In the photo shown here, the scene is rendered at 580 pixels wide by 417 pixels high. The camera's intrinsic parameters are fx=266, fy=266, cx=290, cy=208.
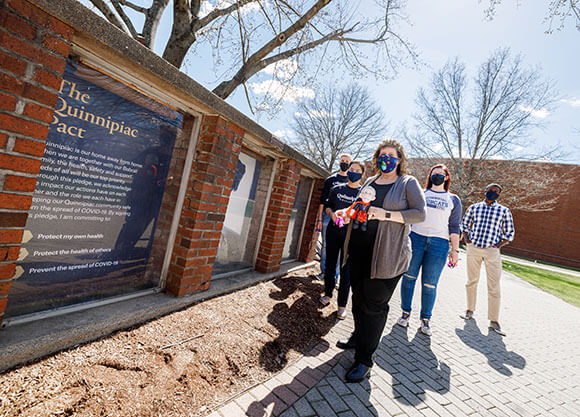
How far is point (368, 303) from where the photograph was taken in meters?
2.29

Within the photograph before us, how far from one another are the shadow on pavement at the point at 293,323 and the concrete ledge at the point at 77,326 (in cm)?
94

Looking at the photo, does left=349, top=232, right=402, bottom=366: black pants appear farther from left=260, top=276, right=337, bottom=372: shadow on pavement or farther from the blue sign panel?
the blue sign panel

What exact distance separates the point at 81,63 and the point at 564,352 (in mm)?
6857

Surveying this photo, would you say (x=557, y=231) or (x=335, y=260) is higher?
(x=557, y=231)

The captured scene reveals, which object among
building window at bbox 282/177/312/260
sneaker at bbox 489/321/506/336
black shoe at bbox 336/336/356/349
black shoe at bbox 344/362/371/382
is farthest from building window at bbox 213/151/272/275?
sneaker at bbox 489/321/506/336

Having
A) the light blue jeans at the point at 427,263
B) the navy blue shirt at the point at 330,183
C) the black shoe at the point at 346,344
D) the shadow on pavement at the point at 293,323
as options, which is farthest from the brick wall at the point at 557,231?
the black shoe at the point at 346,344

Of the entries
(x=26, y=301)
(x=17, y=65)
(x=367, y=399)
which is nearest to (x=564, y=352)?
(x=367, y=399)

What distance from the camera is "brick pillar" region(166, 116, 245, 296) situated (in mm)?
2742

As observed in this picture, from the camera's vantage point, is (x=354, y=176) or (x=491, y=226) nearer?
(x=354, y=176)

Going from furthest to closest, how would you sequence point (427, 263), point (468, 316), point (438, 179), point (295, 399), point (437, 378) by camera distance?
point (468, 316)
point (438, 179)
point (427, 263)
point (437, 378)
point (295, 399)

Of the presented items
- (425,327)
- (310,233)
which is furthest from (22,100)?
(310,233)

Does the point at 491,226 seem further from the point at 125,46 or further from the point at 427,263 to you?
the point at 125,46

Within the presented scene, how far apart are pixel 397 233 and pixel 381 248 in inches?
7.2

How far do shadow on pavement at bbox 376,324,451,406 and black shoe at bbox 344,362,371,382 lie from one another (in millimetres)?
269
